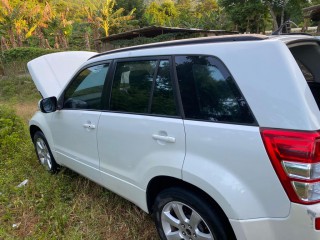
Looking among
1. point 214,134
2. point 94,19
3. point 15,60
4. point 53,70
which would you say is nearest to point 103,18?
point 94,19

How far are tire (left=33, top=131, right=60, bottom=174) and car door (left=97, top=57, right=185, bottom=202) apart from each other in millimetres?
1542

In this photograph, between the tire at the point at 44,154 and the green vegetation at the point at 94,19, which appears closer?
the tire at the point at 44,154

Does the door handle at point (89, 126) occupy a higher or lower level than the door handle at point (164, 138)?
lower

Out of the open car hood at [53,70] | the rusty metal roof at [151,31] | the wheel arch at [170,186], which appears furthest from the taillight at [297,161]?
the rusty metal roof at [151,31]

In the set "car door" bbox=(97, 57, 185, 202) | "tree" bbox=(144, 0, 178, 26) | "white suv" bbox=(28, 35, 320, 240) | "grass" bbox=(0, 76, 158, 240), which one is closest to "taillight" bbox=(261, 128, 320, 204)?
"white suv" bbox=(28, 35, 320, 240)

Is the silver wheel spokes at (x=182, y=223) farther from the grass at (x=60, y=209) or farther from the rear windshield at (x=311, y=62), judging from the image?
the rear windshield at (x=311, y=62)

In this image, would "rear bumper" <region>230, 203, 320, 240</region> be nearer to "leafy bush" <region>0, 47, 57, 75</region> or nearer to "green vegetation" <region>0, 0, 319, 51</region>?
"leafy bush" <region>0, 47, 57, 75</region>

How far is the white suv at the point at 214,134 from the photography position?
1686 mm

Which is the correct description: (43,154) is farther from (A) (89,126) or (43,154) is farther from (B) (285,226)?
(B) (285,226)

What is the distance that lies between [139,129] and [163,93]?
359 millimetres

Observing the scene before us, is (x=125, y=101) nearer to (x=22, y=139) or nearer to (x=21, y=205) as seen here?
(x=21, y=205)

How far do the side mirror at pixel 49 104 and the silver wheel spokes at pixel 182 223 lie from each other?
6.70 ft

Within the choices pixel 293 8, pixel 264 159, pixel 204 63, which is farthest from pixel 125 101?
pixel 293 8

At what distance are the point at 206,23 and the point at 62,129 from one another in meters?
35.1
